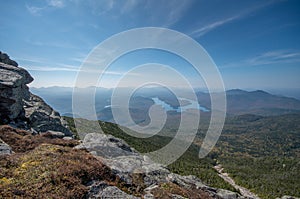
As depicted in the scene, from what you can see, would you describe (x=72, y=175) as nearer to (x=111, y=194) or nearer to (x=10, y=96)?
(x=111, y=194)

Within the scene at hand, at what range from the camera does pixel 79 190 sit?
10023mm

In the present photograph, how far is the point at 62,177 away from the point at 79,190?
1.45m

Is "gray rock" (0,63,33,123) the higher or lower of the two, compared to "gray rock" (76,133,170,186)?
higher

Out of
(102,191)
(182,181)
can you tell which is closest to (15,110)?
(102,191)

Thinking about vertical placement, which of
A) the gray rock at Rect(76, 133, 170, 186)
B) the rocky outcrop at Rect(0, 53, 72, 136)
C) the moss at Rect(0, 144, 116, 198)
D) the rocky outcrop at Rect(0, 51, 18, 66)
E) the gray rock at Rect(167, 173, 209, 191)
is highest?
the rocky outcrop at Rect(0, 51, 18, 66)

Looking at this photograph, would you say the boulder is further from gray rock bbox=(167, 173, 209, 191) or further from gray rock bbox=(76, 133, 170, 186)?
gray rock bbox=(167, 173, 209, 191)

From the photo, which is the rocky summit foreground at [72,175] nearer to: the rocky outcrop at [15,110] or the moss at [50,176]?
the moss at [50,176]

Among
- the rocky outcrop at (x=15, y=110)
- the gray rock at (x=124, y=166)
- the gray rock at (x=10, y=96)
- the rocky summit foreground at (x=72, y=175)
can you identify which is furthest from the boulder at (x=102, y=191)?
the gray rock at (x=10, y=96)

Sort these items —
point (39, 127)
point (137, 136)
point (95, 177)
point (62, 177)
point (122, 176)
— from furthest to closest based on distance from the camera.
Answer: point (137, 136) < point (39, 127) < point (122, 176) < point (95, 177) < point (62, 177)

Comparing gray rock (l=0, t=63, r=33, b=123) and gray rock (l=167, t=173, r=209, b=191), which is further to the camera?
gray rock (l=0, t=63, r=33, b=123)

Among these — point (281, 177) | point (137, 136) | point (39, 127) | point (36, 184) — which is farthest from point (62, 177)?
point (281, 177)

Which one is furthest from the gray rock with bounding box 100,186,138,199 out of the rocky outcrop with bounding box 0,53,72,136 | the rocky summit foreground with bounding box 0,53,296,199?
the rocky outcrop with bounding box 0,53,72,136

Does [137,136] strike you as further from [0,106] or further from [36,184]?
[36,184]

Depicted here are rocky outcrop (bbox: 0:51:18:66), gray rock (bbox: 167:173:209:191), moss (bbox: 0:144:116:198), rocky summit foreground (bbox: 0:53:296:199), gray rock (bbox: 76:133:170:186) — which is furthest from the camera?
rocky outcrop (bbox: 0:51:18:66)
